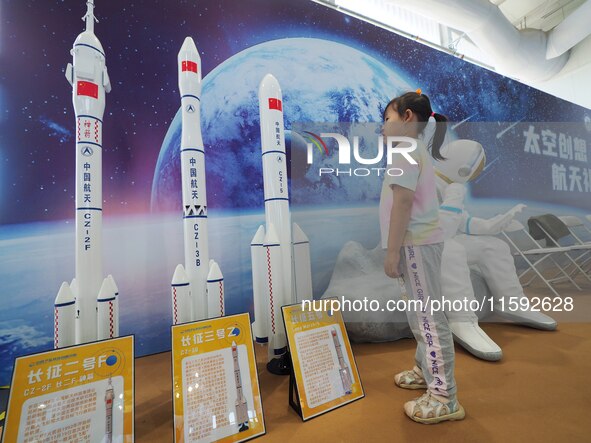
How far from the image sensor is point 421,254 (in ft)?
4.70

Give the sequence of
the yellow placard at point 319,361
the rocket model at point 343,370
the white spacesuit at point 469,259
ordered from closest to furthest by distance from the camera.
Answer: the yellow placard at point 319,361, the rocket model at point 343,370, the white spacesuit at point 469,259

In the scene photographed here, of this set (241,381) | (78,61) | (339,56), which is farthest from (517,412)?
(339,56)

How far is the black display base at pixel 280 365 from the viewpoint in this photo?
2.06m

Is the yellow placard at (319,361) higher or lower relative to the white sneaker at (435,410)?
higher

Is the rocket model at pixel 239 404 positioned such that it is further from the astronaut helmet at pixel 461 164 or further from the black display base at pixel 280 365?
the astronaut helmet at pixel 461 164

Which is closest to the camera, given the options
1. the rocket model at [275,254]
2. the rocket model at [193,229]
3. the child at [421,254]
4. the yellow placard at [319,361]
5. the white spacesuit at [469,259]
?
the child at [421,254]

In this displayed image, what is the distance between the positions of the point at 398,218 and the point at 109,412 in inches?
59.2

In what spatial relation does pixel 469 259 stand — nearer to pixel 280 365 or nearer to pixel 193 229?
pixel 280 365

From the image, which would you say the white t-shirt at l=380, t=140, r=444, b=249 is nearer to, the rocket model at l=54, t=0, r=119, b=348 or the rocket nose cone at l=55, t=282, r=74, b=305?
the rocket model at l=54, t=0, r=119, b=348

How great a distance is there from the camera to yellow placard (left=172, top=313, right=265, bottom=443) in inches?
50.4

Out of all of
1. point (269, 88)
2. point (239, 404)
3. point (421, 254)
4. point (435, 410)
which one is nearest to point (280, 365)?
point (239, 404)

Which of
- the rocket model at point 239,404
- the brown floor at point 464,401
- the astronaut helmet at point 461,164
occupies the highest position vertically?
the astronaut helmet at point 461,164

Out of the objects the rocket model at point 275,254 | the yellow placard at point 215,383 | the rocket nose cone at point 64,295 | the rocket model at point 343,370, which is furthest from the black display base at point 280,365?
the rocket nose cone at point 64,295

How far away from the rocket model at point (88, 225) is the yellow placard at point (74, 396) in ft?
Result: 1.21
